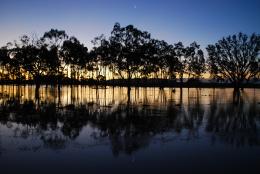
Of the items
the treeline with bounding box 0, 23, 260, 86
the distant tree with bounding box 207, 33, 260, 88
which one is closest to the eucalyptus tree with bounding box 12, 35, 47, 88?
the treeline with bounding box 0, 23, 260, 86

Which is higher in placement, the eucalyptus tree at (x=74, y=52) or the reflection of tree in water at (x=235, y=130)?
the eucalyptus tree at (x=74, y=52)

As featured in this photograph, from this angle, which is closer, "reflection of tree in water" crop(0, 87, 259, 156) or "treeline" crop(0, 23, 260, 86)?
"reflection of tree in water" crop(0, 87, 259, 156)

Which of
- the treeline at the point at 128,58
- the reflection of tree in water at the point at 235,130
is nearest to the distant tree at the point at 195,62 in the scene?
the treeline at the point at 128,58

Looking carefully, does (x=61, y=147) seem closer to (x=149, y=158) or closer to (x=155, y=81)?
(x=149, y=158)

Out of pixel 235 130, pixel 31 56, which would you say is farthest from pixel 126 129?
pixel 31 56

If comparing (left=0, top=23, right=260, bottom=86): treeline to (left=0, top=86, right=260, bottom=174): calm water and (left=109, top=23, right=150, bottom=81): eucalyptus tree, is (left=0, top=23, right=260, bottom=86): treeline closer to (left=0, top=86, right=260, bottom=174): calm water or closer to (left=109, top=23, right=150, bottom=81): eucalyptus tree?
(left=109, top=23, right=150, bottom=81): eucalyptus tree

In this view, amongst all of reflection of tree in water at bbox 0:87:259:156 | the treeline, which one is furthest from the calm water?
the treeline

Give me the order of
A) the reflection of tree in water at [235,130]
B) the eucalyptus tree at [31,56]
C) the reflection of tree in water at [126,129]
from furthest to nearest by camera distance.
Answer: the eucalyptus tree at [31,56]
the reflection of tree in water at [235,130]
the reflection of tree in water at [126,129]

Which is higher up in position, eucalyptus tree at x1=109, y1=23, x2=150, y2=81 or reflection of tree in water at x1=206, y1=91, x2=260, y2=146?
eucalyptus tree at x1=109, y1=23, x2=150, y2=81

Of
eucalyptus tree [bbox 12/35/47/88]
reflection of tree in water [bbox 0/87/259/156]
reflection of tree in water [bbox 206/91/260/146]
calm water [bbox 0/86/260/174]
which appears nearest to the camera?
calm water [bbox 0/86/260/174]

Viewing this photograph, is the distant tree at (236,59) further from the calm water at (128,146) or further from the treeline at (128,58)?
the calm water at (128,146)

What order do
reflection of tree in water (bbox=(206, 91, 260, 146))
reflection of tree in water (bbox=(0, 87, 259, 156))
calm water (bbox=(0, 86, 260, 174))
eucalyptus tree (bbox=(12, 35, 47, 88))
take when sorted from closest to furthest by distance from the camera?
calm water (bbox=(0, 86, 260, 174)), reflection of tree in water (bbox=(0, 87, 259, 156)), reflection of tree in water (bbox=(206, 91, 260, 146)), eucalyptus tree (bbox=(12, 35, 47, 88))

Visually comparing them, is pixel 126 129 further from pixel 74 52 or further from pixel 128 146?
pixel 74 52

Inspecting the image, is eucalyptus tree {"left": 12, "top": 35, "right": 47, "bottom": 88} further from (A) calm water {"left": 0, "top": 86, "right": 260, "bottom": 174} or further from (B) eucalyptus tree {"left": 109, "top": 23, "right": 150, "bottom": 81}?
(A) calm water {"left": 0, "top": 86, "right": 260, "bottom": 174}
